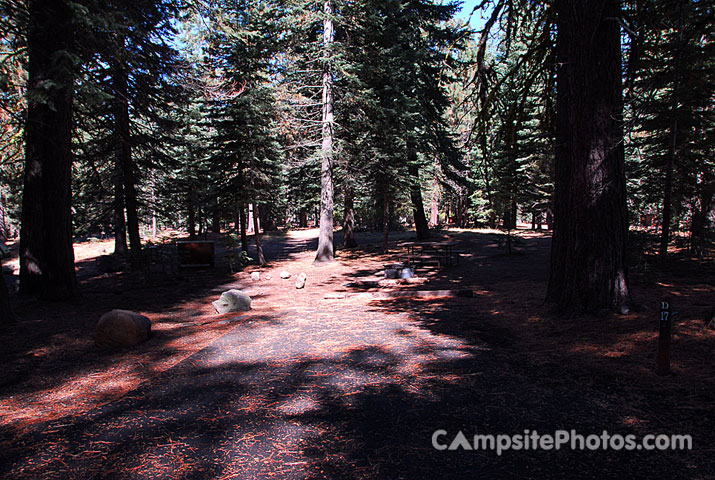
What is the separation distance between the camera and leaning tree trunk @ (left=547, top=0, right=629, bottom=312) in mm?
5750

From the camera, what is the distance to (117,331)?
6.25m

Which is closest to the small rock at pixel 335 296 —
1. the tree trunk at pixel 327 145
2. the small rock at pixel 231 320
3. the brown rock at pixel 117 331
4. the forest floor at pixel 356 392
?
the forest floor at pixel 356 392

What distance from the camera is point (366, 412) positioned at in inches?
134

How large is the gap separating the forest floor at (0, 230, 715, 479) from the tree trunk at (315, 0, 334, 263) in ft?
34.7

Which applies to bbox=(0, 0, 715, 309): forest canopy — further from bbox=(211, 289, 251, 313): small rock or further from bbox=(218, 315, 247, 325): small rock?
bbox=(218, 315, 247, 325): small rock

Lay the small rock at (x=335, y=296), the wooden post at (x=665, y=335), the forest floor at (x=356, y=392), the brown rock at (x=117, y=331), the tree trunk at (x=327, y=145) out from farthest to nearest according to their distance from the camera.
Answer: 1. the tree trunk at (x=327, y=145)
2. the small rock at (x=335, y=296)
3. the brown rock at (x=117, y=331)
4. the wooden post at (x=665, y=335)
5. the forest floor at (x=356, y=392)

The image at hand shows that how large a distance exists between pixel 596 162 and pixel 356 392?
494 cm

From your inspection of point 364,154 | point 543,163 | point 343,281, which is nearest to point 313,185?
point 364,154

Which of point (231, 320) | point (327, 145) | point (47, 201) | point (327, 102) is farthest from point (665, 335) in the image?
point (327, 102)

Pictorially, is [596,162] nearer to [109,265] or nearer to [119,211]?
[109,265]

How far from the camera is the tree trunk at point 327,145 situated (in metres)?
17.0

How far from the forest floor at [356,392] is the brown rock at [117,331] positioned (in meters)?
0.28

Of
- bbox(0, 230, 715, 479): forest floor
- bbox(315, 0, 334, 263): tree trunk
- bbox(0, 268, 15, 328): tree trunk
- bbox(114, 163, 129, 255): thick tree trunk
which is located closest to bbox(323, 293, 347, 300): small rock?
bbox(0, 230, 715, 479): forest floor

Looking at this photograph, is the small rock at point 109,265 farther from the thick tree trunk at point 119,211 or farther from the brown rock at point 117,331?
the brown rock at point 117,331
